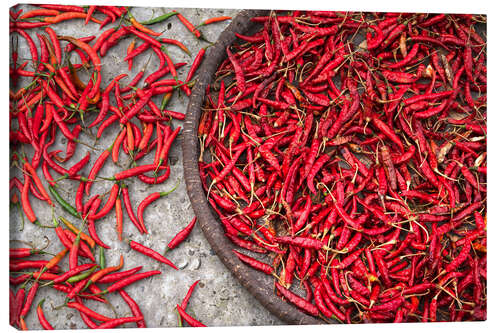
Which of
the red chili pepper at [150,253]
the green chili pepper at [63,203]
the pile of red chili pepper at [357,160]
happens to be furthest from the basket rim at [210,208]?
the green chili pepper at [63,203]

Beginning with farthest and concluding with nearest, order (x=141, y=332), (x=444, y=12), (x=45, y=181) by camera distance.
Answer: (x=444, y=12) < (x=45, y=181) < (x=141, y=332)

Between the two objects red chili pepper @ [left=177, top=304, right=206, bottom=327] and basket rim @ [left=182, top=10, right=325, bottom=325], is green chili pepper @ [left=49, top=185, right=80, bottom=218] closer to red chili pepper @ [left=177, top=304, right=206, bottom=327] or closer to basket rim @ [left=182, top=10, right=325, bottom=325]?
basket rim @ [left=182, top=10, right=325, bottom=325]

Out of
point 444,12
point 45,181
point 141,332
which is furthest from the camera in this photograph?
point 444,12

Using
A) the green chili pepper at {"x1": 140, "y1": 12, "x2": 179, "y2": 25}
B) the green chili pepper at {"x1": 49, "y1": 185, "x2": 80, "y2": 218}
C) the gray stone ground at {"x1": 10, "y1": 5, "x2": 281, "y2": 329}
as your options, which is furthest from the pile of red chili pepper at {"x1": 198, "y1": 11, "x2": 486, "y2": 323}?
the green chili pepper at {"x1": 49, "y1": 185, "x2": 80, "y2": 218}

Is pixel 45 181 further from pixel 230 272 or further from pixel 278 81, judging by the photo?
pixel 278 81

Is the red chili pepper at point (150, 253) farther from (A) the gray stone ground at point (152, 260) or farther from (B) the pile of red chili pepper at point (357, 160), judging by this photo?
(B) the pile of red chili pepper at point (357, 160)
